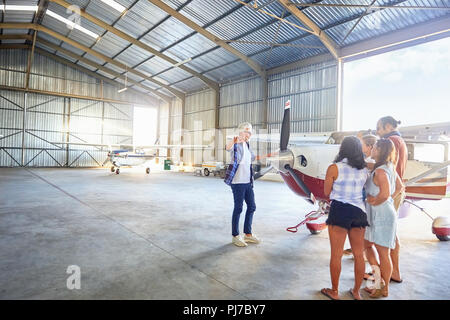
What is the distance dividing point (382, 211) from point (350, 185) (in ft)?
1.40

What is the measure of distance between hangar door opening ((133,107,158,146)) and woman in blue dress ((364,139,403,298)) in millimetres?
27503

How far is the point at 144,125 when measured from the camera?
29047mm

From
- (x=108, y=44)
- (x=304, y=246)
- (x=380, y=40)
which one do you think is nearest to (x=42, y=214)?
(x=304, y=246)

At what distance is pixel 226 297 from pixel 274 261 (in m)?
1.09

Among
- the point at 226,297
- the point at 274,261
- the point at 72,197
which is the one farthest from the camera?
the point at 72,197

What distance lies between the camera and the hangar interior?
294 cm

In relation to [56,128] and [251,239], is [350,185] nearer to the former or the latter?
[251,239]

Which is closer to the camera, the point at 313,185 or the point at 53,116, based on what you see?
the point at 313,185

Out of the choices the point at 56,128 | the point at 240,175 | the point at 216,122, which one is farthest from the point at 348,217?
the point at 56,128

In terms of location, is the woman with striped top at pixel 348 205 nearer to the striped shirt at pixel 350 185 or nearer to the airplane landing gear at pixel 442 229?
the striped shirt at pixel 350 185

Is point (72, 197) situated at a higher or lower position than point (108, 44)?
lower

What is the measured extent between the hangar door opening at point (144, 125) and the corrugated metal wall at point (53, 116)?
1.06 m

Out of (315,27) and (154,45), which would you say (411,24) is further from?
(154,45)

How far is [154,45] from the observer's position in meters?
18.3
